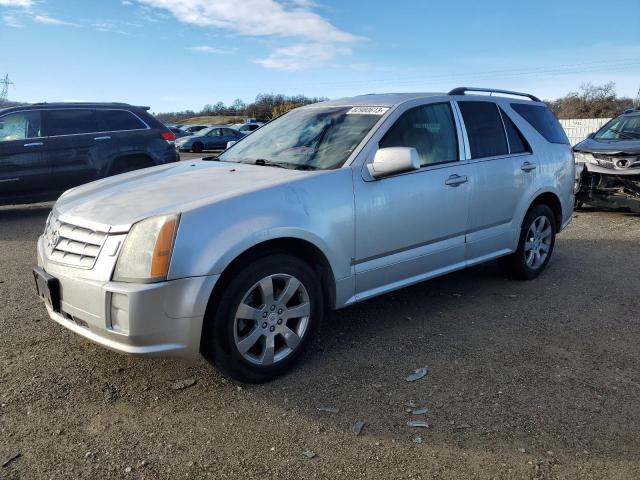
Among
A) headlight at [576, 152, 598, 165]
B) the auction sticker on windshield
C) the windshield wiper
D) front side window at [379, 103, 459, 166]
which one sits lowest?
the windshield wiper

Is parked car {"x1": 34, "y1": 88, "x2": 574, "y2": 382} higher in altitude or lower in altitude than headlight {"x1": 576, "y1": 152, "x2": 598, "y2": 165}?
lower

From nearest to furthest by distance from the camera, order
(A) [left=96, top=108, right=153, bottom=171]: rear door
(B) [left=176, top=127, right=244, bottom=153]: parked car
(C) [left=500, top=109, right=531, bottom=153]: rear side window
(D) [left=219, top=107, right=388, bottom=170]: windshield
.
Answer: (D) [left=219, top=107, right=388, bottom=170]: windshield
(C) [left=500, top=109, right=531, bottom=153]: rear side window
(A) [left=96, top=108, right=153, bottom=171]: rear door
(B) [left=176, top=127, right=244, bottom=153]: parked car

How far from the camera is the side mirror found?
3.55 m

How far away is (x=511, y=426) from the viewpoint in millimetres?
2828

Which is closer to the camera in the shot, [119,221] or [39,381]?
[119,221]

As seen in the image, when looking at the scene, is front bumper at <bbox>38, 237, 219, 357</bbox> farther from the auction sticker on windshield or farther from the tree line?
the tree line

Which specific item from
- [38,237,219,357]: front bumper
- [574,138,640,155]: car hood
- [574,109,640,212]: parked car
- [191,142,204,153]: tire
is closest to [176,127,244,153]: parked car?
[191,142,204,153]: tire

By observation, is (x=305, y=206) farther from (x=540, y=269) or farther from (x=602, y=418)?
(x=540, y=269)

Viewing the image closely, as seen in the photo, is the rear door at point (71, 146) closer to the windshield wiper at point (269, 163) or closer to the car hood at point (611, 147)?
the windshield wiper at point (269, 163)

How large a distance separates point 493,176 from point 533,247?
1117 mm

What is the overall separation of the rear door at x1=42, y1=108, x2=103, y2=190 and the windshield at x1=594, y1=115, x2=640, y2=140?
871 cm

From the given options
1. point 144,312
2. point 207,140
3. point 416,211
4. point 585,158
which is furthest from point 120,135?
point 207,140

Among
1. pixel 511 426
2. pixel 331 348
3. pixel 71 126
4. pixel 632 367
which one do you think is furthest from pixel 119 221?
pixel 71 126

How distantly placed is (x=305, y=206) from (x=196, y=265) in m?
0.81
